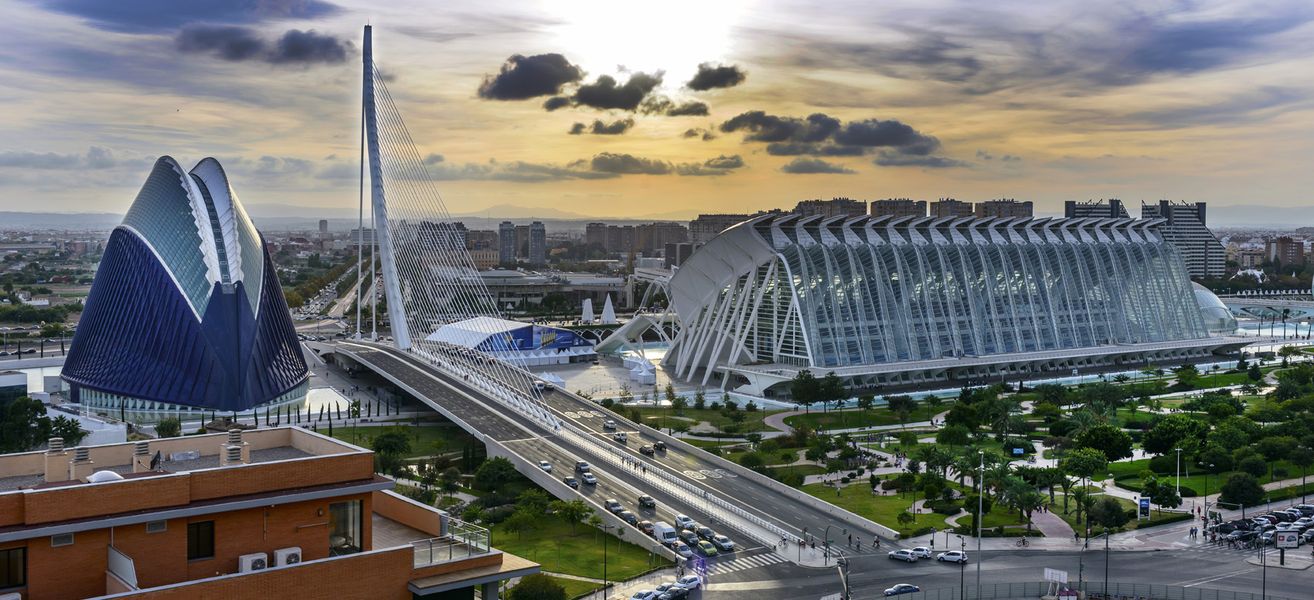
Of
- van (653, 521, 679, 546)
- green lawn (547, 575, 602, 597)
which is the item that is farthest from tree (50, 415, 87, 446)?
van (653, 521, 679, 546)

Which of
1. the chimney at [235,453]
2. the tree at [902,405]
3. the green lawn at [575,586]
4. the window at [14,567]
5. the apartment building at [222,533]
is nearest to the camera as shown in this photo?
the window at [14,567]

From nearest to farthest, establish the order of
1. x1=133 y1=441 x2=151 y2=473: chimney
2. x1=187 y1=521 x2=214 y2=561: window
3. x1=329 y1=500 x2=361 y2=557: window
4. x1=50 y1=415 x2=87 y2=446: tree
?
x1=187 y1=521 x2=214 y2=561: window
x1=329 y1=500 x2=361 y2=557: window
x1=133 y1=441 x2=151 y2=473: chimney
x1=50 y1=415 x2=87 y2=446: tree

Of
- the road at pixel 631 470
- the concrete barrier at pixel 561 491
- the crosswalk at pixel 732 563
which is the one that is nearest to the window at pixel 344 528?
the crosswalk at pixel 732 563

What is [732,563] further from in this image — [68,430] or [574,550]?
[68,430]

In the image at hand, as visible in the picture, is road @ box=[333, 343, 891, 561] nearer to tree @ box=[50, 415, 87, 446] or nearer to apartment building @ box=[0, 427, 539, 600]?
tree @ box=[50, 415, 87, 446]

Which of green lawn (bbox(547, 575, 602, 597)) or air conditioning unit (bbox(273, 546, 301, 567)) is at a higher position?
air conditioning unit (bbox(273, 546, 301, 567))

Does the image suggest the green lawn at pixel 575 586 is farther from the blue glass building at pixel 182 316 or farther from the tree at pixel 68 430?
the blue glass building at pixel 182 316
